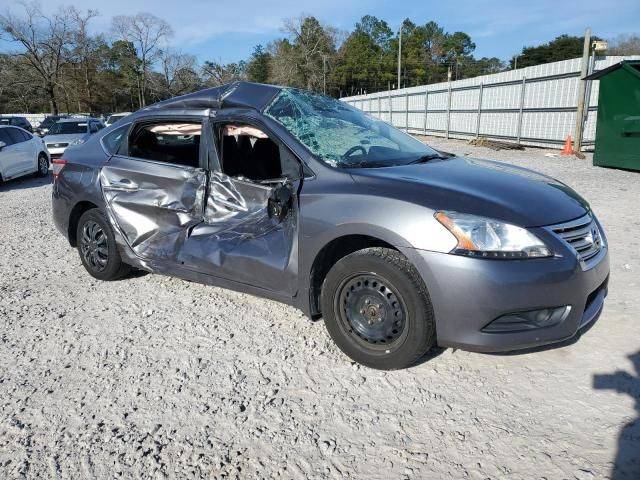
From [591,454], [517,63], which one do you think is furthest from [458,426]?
[517,63]

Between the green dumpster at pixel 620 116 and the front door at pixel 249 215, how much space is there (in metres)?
9.59

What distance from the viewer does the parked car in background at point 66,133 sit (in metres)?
15.2

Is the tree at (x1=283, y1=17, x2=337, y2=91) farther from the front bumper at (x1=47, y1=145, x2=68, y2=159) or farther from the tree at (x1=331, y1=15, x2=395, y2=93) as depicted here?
the front bumper at (x1=47, y1=145, x2=68, y2=159)

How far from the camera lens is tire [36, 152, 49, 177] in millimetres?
13124

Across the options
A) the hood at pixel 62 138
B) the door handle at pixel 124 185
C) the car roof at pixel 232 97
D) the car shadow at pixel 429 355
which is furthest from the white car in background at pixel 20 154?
the car shadow at pixel 429 355

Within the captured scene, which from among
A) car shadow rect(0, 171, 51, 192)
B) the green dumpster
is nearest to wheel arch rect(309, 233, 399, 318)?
the green dumpster

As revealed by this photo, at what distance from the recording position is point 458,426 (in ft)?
7.88

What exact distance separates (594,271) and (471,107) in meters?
19.6

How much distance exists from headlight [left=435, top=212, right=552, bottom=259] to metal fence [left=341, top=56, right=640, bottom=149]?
13.8 meters

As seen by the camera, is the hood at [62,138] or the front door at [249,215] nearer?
the front door at [249,215]

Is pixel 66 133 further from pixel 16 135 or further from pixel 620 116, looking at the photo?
pixel 620 116

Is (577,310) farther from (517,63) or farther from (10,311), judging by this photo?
(517,63)

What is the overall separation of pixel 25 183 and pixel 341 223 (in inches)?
490

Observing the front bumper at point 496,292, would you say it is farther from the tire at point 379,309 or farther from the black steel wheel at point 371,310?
the black steel wheel at point 371,310
